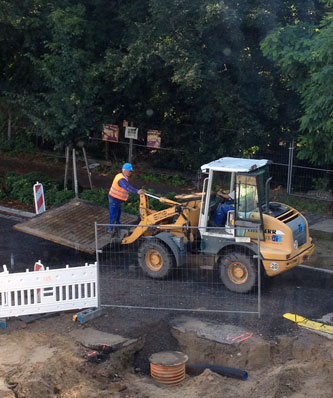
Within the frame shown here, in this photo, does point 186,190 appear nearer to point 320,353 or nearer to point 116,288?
point 116,288

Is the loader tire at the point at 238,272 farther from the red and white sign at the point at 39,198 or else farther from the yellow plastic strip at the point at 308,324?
the red and white sign at the point at 39,198

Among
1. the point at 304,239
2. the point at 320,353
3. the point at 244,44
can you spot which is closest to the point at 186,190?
the point at 244,44

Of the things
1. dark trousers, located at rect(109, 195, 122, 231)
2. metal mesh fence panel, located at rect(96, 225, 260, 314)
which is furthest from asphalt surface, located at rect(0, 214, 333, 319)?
dark trousers, located at rect(109, 195, 122, 231)

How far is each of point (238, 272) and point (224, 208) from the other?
3.83ft

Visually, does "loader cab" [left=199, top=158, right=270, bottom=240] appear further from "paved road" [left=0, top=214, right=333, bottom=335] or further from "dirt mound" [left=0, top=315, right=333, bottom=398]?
"dirt mound" [left=0, top=315, right=333, bottom=398]

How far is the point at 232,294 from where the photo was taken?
37.3ft

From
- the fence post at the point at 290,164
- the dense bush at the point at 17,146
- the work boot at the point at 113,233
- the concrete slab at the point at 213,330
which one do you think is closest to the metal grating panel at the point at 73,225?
the work boot at the point at 113,233

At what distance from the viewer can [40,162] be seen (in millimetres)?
22688

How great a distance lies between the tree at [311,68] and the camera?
44.8 feet

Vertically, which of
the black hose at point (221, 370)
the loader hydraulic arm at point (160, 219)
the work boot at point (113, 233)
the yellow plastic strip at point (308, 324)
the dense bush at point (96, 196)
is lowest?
the black hose at point (221, 370)

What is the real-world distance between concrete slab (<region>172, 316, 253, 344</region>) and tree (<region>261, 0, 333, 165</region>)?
5943 millimetres

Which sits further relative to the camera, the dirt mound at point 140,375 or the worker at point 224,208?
the worker at point 224,208

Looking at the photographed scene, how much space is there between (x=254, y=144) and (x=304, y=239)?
6.16 metres

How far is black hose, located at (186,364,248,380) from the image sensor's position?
8547mm
